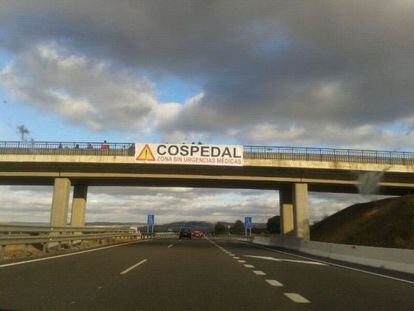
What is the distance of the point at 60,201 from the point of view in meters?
43.5

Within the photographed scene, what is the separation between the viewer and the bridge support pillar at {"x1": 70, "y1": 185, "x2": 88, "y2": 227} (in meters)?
49.2

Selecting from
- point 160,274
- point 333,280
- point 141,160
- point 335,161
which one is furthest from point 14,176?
point 333,280

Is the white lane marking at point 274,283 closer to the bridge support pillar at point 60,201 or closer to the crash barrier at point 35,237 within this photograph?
the crash barrier at point 35,237

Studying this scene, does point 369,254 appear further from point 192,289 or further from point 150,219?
point 150,219

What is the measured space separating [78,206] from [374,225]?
2717 centimetres

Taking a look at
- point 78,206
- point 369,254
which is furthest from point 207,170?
point 369,254

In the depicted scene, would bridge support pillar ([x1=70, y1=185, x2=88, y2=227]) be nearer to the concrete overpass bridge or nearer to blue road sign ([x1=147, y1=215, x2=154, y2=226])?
the concrete overpass bridge

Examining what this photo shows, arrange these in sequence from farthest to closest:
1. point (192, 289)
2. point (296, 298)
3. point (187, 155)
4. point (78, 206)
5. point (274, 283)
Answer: point (78, 206) → point (187, 155) → point (274, 283) → point (192, 289) → point (296, 298)

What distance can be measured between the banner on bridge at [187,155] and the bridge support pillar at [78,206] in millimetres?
10804

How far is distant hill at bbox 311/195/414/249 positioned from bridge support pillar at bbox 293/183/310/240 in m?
3.20

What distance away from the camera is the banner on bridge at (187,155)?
136 feet

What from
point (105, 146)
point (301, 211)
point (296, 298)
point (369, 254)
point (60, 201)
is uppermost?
point (105, 146)

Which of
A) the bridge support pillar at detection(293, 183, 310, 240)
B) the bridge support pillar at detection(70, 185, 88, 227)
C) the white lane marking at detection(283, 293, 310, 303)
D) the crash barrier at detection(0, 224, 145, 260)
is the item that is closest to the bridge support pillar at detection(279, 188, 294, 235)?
the bridge support pillar at detection(293, 183, 310, 240)

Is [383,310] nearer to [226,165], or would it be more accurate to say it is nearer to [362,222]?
[226,165]
